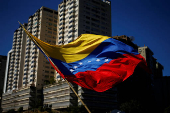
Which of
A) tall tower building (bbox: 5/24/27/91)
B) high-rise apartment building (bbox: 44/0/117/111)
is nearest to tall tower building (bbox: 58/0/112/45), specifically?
high-rise apartment building (bbox: 44/0/117/111)

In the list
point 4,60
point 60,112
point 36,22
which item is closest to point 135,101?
point 60,112

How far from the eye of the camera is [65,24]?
8694 cm

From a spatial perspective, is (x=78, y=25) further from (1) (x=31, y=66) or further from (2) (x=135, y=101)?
(2) (x=135, y=101)

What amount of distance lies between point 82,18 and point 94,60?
6761 cm

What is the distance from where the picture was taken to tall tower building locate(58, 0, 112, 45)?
79.7 m

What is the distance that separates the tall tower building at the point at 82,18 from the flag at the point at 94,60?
62.8 meters

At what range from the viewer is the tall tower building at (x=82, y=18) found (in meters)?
79.7

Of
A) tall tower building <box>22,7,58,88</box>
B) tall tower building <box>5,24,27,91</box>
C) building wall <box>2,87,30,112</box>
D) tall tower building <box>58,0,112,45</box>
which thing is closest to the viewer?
tall tower building <box>58,0,112,45</box>

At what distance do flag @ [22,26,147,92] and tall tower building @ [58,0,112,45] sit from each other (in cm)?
6282

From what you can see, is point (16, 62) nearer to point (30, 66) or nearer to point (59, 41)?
point (30, 66)

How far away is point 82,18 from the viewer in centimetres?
8019

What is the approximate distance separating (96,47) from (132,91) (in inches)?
2500

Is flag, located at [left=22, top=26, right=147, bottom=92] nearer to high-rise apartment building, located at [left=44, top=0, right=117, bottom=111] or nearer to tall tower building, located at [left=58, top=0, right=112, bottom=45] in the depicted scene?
high-rise apartment building, located at [left=44, top=0, right=117, bottom=111]

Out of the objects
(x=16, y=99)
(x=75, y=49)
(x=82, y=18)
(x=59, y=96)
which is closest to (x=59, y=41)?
(x=82, y=18)
